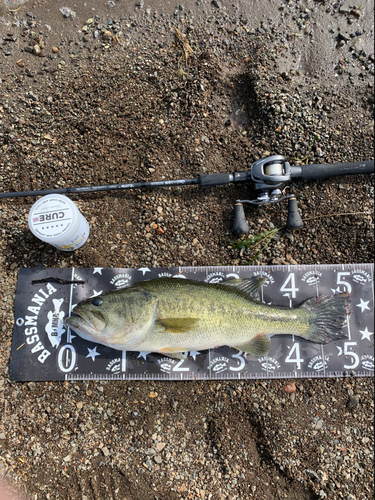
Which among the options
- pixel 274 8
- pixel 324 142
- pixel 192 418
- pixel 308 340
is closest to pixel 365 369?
pixel 308 340

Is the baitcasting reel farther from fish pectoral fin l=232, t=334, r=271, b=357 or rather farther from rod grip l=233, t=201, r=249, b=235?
fish pectoral fin l=232, t=334, r=271, b=357

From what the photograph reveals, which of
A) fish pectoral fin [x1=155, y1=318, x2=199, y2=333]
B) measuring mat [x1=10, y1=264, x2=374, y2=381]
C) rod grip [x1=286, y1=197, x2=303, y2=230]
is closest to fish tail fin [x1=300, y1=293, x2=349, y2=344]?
measuring mat [x1=10, y1=264, x2=374, y2=381]

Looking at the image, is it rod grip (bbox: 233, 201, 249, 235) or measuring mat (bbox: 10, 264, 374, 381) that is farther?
rod grip (bbox: 233, 201, 249, 235)

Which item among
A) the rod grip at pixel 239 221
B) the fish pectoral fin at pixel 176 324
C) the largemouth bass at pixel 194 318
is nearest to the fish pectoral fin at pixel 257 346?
the largemouth bass at pixel 194 318

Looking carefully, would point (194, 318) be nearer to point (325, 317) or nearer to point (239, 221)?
point (239, 221)

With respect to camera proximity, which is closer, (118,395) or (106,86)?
(118,395)

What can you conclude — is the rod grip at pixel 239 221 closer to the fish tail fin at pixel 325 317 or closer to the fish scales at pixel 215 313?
the fish scales at pixel 215 313

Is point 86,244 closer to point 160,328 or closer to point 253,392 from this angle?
point 160,328
